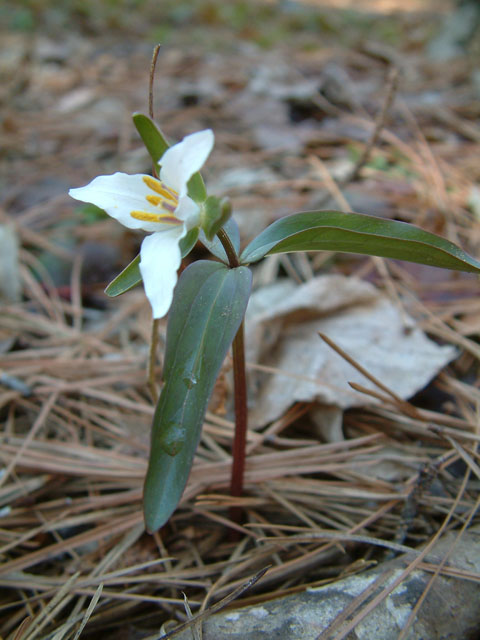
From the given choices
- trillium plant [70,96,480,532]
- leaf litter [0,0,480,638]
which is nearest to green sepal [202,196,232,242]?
trillium plant [70,96,480,532]

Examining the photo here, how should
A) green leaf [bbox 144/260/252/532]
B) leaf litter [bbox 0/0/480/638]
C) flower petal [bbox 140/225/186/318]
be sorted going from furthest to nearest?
1. leaf litter [bbox 0/0/480/638]
2. green leaf [bbox 144/260/252/532]
3. flower petal [bbox 140/225/186/318]

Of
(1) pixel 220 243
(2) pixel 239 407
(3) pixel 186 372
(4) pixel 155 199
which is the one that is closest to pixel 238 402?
(2) pixel 239 407

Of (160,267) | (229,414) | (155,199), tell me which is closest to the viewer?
(160,267)

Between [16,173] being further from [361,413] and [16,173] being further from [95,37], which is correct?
[95,37]

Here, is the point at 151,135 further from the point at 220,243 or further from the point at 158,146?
the point at 220,243

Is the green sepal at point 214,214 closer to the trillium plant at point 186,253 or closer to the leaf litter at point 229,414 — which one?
the trillium plant at point 186,253

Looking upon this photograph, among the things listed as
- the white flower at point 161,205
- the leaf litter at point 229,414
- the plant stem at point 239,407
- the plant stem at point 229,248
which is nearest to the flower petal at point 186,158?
the white flower at point 161,205

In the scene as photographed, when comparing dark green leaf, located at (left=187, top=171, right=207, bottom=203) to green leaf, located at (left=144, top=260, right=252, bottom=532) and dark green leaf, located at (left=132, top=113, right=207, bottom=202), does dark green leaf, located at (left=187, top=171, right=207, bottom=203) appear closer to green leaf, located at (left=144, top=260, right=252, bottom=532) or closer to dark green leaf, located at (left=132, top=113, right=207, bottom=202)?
dark green leaf, located at (left=132, top=113, right=207, bottom=202)
